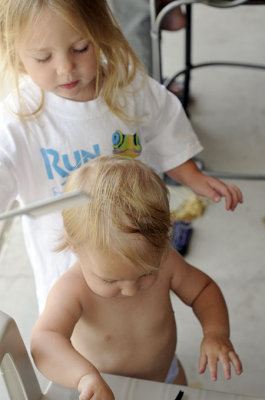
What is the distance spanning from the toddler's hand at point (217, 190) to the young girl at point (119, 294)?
0.78 ft

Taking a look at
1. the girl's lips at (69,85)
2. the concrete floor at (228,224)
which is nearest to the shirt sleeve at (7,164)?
the girl's lips at (69,85)

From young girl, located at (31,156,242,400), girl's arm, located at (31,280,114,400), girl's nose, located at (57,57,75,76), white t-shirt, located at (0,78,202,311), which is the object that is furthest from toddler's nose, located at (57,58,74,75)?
girl's arm, located at (31,280,114,400)

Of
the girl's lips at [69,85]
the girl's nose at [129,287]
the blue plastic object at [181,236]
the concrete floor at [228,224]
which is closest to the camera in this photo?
the girl's nose at [129,287]

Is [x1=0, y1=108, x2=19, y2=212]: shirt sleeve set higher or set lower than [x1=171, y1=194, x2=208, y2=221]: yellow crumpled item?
higher

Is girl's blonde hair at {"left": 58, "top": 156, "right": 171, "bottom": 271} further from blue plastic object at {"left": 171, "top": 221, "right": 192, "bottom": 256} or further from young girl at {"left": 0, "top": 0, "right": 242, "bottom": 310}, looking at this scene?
blue plastic object at {"left": 171, "top": 221, "right": 192, "bottom": 256}

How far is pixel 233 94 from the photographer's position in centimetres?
252

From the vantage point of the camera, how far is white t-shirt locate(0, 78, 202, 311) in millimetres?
1164

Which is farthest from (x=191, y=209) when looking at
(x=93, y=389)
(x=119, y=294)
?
(x=93, y=389)

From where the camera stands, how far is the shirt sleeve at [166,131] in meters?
1.29

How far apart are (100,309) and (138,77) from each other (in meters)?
0.56

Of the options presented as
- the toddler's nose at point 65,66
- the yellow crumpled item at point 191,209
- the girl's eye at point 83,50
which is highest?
the girl's eye at point 83,50

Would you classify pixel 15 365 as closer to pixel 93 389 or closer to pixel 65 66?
pixel 93 389

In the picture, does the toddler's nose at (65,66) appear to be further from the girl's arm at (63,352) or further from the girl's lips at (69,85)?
the girl's arm at (63,352)

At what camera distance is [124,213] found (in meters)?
0.81
